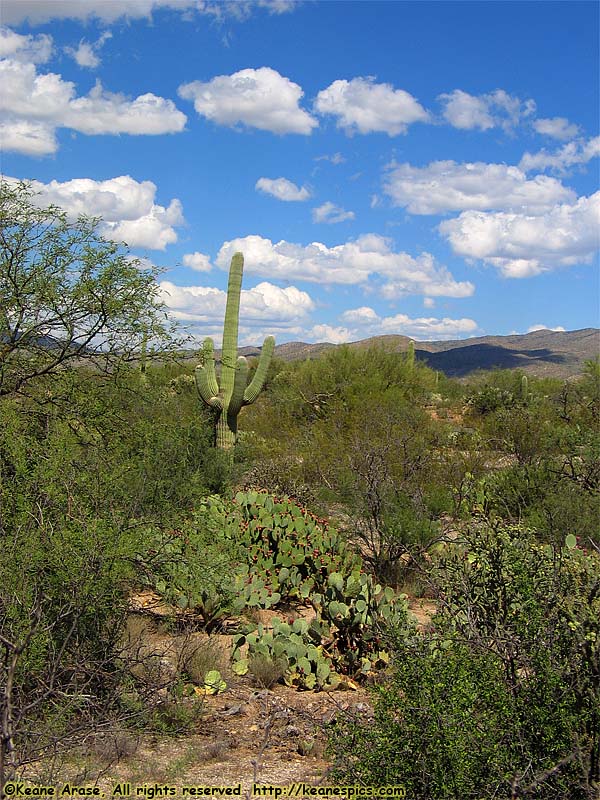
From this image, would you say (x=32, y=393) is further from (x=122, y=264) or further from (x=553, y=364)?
(x=553, y=364)

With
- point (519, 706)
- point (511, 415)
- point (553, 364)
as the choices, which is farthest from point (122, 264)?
point (553, 364)

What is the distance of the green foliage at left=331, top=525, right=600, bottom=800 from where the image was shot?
12.2ft

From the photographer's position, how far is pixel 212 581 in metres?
6.89

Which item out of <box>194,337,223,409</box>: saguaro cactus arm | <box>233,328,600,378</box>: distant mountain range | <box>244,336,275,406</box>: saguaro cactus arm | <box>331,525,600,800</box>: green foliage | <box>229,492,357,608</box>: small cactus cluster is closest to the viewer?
<box>331,525,600,800</box>: green foliage

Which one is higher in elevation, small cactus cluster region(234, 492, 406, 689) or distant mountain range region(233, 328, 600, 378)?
distant mountain range region(233, 328, 600, 378)

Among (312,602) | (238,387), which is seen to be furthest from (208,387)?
(312,602)

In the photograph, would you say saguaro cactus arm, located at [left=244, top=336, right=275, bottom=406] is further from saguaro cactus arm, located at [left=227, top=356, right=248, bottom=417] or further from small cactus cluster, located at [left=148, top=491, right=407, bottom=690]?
small cactus cluster, located at [left=148, top=491, right=407, bottom=690]

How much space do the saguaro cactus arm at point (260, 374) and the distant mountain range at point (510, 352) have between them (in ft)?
192

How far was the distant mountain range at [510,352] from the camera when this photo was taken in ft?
284

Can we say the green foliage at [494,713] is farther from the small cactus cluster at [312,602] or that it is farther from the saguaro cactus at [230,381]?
the saguaro cactus at [230,381]

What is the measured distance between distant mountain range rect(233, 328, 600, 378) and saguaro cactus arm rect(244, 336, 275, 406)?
58561 mm

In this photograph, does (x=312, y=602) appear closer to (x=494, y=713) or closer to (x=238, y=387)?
(x=494, y=713)

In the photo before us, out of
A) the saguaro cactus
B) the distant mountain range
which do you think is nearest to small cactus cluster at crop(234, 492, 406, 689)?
the saguaro cactus

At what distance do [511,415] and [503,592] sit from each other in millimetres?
13140
